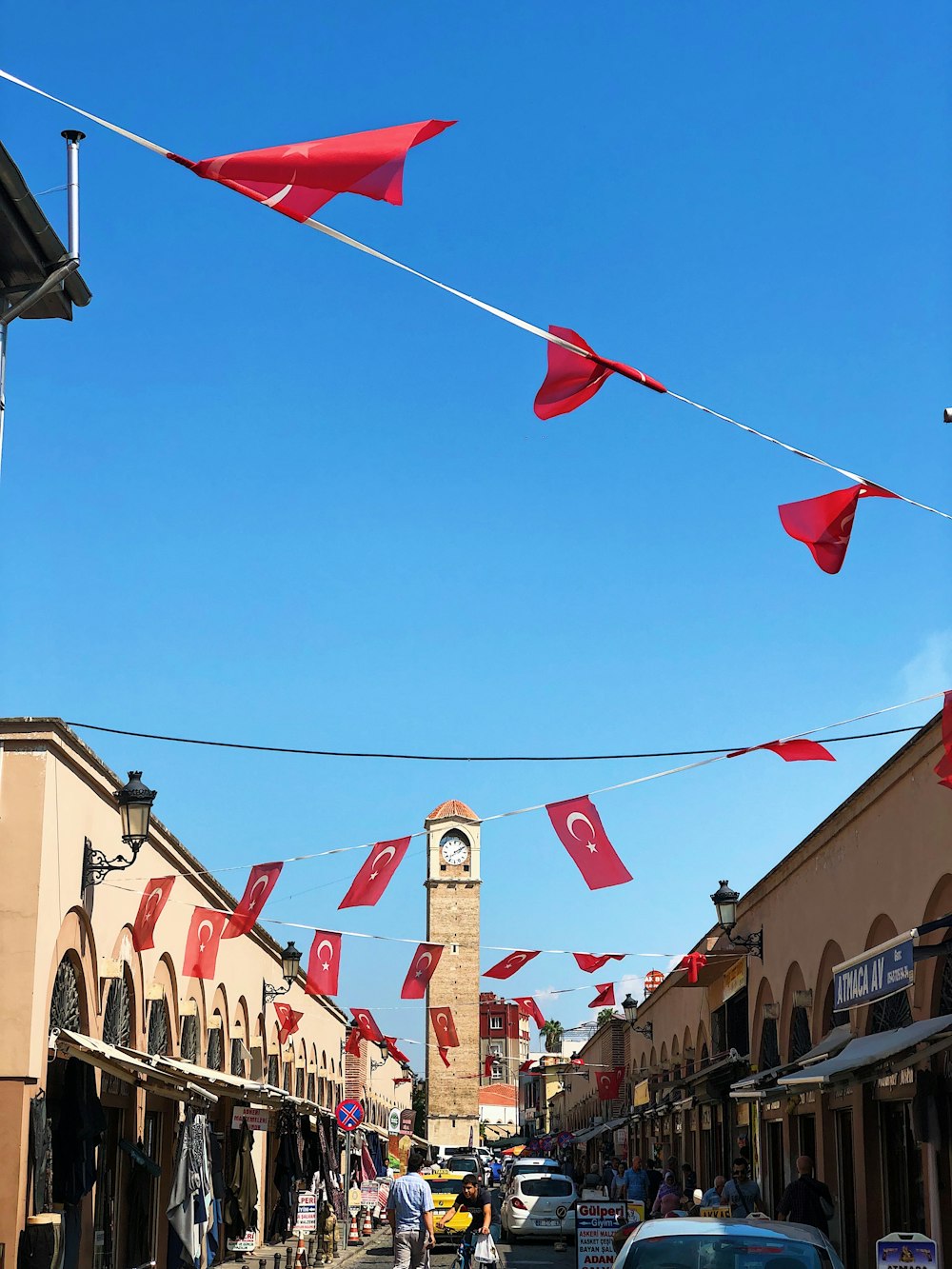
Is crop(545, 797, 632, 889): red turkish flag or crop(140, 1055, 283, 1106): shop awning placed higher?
crop(545, 797, 632, 889): red turkish flag

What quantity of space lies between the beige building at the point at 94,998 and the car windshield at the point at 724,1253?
658cm

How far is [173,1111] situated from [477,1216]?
4814mm

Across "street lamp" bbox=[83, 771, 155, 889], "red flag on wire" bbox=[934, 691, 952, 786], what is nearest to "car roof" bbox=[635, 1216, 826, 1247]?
"red flag on wire" bbox=[934, 691, 952, 786]

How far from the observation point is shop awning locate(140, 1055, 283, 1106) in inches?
622

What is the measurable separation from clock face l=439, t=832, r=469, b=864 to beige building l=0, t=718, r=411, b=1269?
64030 mm

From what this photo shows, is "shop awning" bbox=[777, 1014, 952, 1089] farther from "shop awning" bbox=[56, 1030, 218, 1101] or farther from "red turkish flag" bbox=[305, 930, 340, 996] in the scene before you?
"red turkish flag" bbox=[305, 930, 340, 996]

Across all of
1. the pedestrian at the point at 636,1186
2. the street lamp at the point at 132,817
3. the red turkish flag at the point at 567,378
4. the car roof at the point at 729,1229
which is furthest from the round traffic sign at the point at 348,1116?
the red turkish flag at the point at 567,378

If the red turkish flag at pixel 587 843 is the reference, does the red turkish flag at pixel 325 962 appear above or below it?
below

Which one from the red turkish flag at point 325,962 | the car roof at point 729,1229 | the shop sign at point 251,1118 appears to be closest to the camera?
the car roof at point 729,1229

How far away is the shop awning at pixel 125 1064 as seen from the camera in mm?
13203

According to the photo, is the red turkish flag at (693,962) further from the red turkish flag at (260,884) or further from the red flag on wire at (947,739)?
the red flag on wire at (947,739)

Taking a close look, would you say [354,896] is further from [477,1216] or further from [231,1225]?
[231,1225]

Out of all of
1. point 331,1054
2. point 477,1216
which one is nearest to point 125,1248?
point 477,1216

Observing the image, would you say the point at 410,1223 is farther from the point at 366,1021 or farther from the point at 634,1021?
the point at 634,1021
